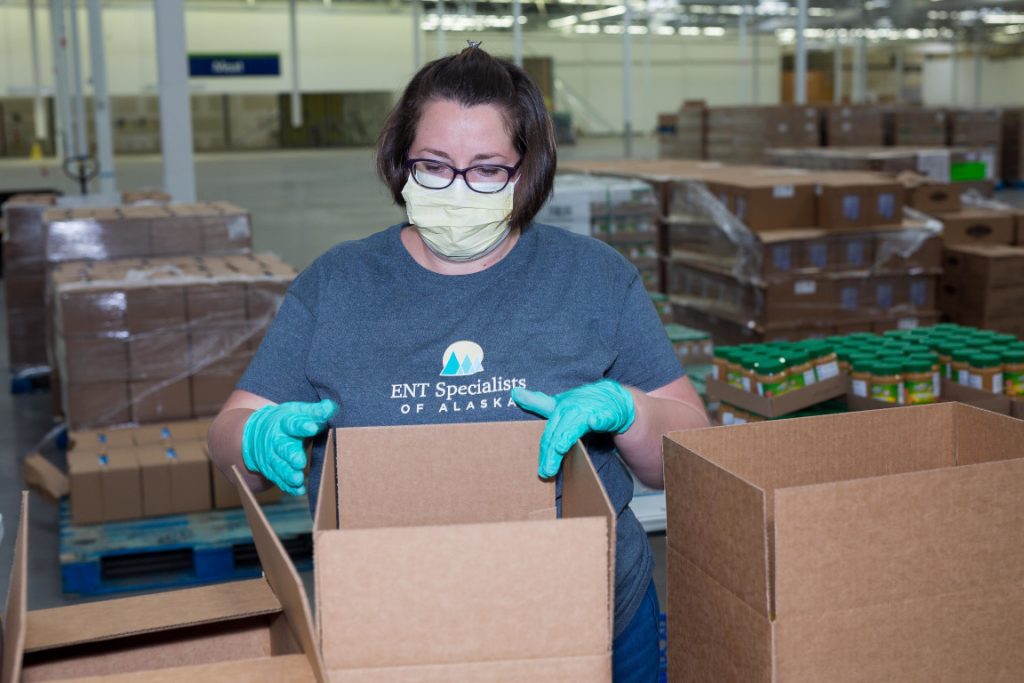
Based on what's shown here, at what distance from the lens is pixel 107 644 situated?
135 cm

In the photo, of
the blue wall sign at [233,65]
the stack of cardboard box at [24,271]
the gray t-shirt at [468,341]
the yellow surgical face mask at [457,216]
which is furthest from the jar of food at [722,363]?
the blue wall sign at [233,65]

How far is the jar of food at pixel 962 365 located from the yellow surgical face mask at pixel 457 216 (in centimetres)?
234

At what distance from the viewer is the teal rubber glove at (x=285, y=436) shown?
1511 mm

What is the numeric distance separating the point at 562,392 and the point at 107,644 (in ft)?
2.25

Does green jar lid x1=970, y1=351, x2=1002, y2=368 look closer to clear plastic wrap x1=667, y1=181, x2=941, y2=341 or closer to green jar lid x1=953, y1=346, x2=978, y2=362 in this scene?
green jar lid x1=953, y1=346, x2=978, y2=362

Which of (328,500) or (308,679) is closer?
(308,679)

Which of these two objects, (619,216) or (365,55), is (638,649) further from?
(365,55)

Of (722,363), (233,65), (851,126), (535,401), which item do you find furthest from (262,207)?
(535,401)

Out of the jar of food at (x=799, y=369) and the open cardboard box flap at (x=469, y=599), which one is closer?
the open cardboard box flap at (x=469, y=599)

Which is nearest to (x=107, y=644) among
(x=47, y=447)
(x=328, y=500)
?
(x=328, y=500)

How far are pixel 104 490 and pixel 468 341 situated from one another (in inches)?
123

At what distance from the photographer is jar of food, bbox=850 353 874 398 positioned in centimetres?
362

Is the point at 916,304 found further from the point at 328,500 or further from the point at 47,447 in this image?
the point at 328,500

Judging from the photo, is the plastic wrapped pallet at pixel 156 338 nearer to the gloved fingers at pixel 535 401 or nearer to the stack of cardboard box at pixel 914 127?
the gloved fingers at pixel 535 401
